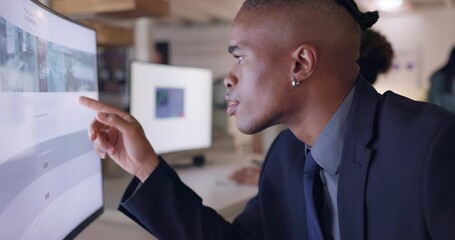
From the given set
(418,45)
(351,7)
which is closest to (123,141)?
(351,7)

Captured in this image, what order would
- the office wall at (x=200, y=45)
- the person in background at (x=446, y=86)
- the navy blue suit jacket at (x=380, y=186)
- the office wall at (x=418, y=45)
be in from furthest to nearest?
the office wall at (x=200, y=45)
the office wall at (x=418, y=45)
the person in background at (x=446, y=86)
the navy blue suit jacket at (x=380, y=186)

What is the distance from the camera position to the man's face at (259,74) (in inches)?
33.1

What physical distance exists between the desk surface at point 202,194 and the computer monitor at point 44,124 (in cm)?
19

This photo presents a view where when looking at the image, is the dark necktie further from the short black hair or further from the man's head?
the short black hair

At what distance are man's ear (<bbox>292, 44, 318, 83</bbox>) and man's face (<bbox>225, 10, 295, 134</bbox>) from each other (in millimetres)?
13

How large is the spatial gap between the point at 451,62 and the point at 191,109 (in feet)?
5.29

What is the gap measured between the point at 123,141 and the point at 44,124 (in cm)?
16

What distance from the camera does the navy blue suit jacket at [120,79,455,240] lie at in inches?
26.8

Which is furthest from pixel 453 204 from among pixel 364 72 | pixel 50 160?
pixel 364 72

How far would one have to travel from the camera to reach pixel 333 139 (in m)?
0.83

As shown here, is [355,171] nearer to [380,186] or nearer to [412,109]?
[380,186]

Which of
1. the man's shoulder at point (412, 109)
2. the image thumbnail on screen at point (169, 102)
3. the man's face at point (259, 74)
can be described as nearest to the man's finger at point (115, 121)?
the man's face at point (259, 74)

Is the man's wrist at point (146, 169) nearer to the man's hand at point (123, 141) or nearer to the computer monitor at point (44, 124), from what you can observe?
the man's hand at point (123, 141)

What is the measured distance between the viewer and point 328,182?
86cm
